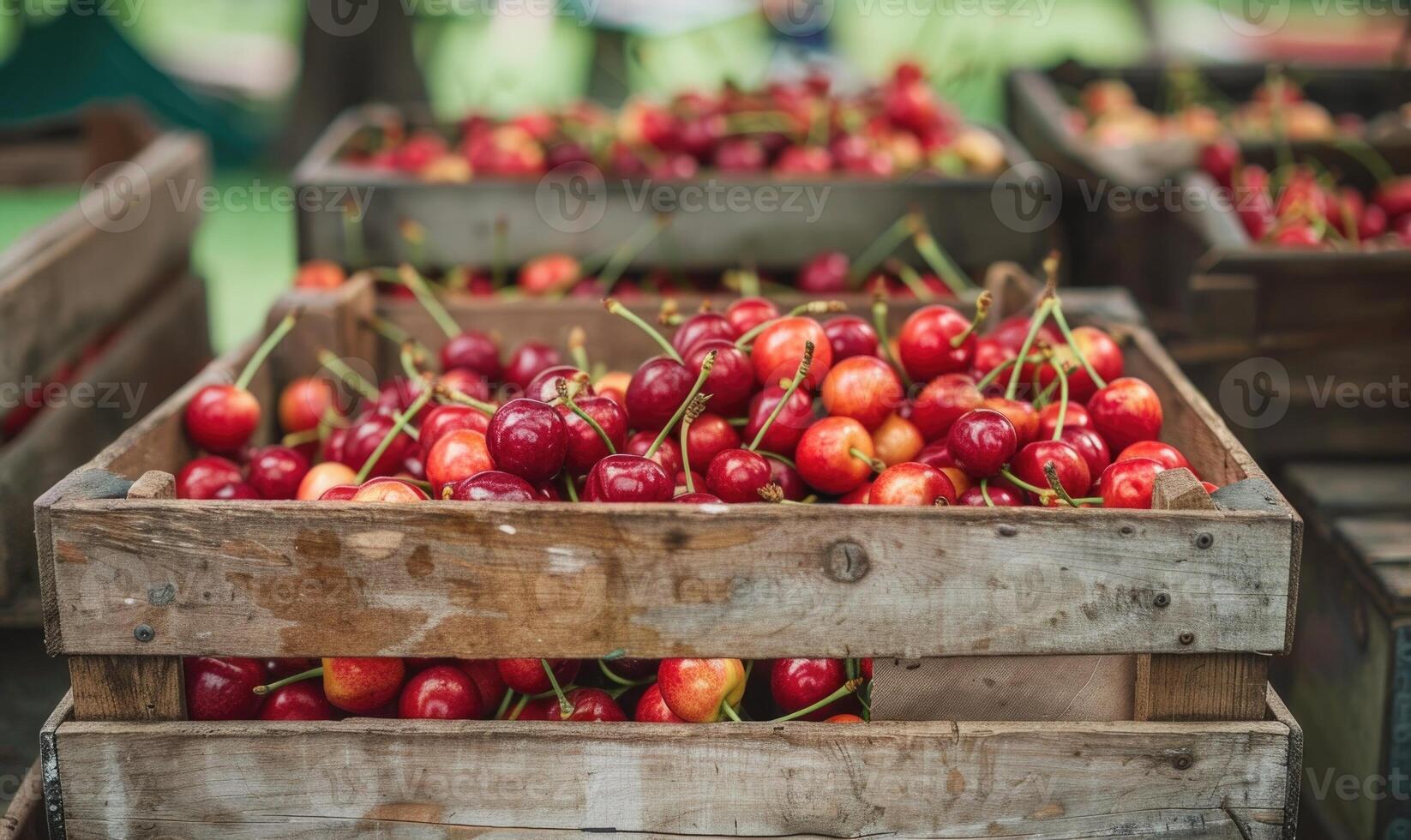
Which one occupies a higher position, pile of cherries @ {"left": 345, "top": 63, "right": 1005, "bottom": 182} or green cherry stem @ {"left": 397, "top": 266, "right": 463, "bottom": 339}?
pile of cherries @ {"left": 345, "top": 63, "right": 1005, "bottom": 182}

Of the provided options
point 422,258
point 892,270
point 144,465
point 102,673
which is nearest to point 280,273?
point 422,258

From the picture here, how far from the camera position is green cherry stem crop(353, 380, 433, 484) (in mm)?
1681

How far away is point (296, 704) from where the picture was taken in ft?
4.93

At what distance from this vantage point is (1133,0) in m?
8.53

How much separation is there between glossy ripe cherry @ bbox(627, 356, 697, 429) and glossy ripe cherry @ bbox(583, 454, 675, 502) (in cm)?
17

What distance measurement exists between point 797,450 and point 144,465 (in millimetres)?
884

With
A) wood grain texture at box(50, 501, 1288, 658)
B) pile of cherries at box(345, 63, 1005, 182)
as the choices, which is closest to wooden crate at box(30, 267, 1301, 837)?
wood grain texture at box(50, 501, 1288, 658)

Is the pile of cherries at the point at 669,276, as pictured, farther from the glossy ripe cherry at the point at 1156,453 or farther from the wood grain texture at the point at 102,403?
the glossy ripe cherry at the point at 1156,453

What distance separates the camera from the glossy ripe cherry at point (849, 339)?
1.83 meters

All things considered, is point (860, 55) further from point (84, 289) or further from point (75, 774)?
point (75, 774)

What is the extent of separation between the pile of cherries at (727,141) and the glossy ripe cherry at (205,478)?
1246 millimetres

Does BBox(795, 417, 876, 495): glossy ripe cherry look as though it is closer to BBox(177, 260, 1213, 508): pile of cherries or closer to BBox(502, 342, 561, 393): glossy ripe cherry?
BBox(177, 260, 1213, 508): pile of cherries

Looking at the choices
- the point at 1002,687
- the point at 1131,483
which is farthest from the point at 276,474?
the point at 1131,483

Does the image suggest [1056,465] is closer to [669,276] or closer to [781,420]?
[781,420]
